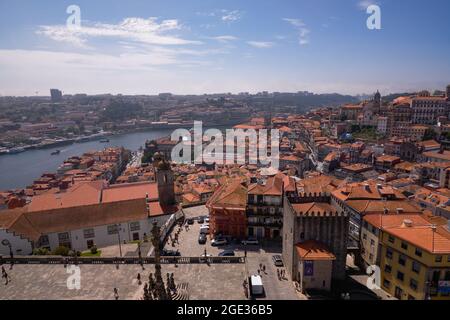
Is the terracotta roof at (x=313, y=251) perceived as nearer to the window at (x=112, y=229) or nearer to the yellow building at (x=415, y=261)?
the yellow building at (x=415, y=261)

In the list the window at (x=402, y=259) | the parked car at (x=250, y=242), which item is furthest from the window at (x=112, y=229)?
the window at (x=402, y=259)

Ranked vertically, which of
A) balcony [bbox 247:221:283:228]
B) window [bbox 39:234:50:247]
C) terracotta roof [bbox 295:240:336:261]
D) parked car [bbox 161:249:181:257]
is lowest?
window [bbox 39:234:50:247]

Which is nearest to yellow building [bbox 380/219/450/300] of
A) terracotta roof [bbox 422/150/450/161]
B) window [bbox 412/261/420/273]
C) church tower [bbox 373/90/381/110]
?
window [bbox 412/261/420/273]

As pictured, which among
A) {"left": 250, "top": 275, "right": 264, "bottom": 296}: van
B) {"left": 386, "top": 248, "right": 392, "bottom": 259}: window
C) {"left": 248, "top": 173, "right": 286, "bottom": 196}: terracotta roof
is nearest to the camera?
{"left": 250, "top": 275, "right": 264, "bottom": 296}: van

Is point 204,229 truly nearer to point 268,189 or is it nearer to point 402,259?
point 268,189

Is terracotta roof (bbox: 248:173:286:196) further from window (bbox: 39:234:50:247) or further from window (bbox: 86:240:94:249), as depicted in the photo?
window (bbox: 39:234:50:247)
